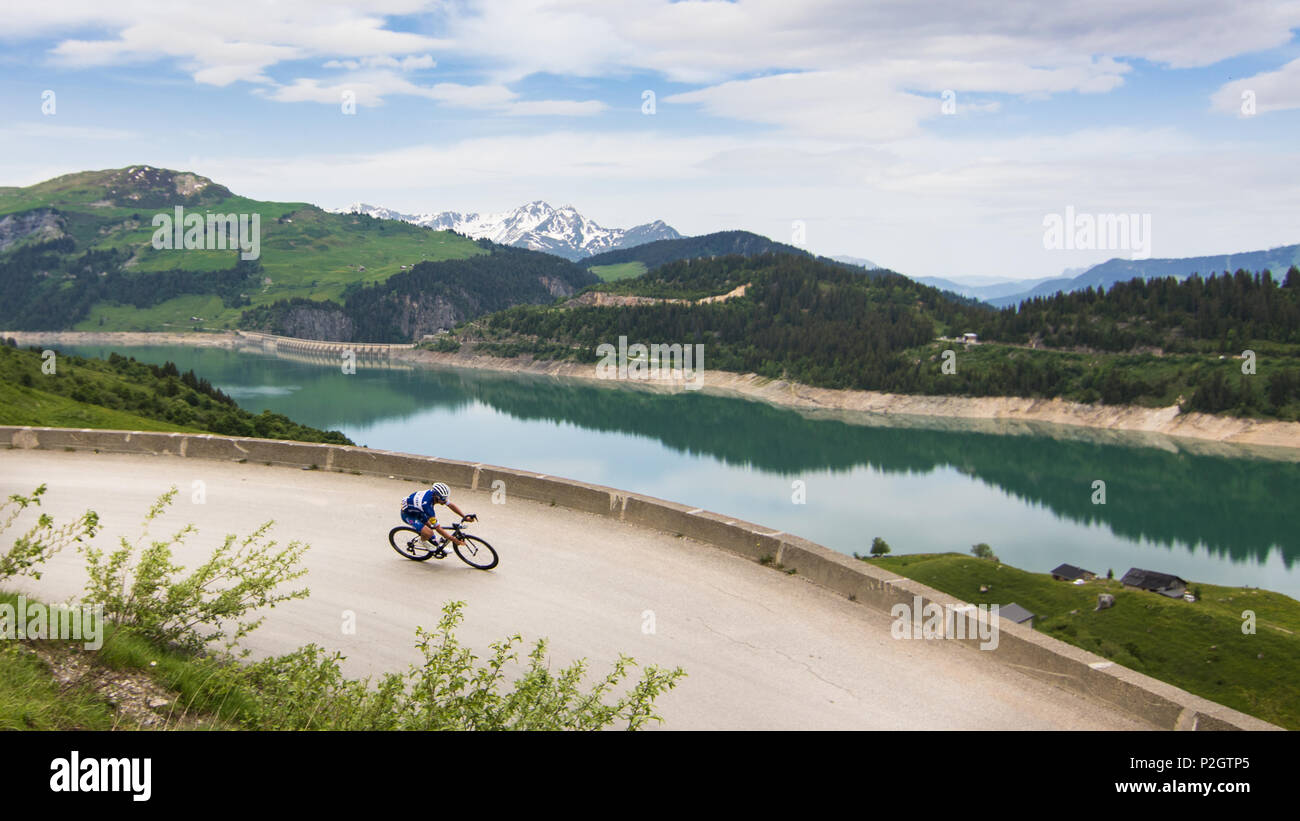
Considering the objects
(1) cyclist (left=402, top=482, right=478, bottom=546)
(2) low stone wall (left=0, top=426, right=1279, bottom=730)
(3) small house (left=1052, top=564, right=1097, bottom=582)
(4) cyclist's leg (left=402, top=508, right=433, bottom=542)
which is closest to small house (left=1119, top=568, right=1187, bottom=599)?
(3) small house (left=1052, top=564, right=1097, bottom=582)

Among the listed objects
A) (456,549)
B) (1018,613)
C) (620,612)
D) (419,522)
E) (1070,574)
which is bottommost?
(1018,613)

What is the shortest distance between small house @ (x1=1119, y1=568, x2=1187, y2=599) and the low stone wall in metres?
62.9

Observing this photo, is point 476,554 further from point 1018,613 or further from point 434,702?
point 1018,613

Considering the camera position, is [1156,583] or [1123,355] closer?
[1156,583]

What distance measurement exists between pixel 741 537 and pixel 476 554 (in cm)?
456

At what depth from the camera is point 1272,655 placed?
179 ft

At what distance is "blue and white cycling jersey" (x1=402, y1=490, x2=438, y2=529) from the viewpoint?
48.6 ft

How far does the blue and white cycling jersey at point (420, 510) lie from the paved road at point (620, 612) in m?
0.82

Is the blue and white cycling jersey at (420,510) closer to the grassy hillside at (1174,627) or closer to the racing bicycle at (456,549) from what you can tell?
the racing bicycle at (456,549)

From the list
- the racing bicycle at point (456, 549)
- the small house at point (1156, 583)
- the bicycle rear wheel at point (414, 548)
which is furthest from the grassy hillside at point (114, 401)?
the small house at point (1156, 583)

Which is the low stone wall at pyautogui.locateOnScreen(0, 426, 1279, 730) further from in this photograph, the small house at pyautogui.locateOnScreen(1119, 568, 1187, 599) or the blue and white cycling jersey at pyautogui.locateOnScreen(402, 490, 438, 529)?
the small house at pyautogui.locateOnScreen(1119, 568, 1187, 599)

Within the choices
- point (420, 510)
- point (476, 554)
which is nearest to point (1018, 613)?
point (476, 554)

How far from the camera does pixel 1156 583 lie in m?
69.8
